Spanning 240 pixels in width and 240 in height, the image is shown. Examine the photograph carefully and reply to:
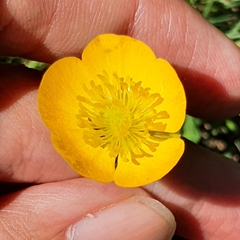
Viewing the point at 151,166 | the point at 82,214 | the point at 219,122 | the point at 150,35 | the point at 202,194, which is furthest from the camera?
the point at 219,122

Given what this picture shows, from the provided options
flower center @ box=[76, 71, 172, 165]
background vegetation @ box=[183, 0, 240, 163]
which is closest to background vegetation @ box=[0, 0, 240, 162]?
background vegetation @ box=[183, 0, 240, 163]

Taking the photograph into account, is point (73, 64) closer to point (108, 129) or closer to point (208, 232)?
point (108, 129)

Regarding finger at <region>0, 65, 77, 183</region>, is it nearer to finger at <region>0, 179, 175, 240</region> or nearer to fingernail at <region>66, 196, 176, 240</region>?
finger at <region>0, 179, 175, 240</region>

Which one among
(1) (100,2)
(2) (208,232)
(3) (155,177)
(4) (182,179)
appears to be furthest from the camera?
(2) (208,232)

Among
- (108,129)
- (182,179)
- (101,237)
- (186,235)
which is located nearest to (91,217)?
(101,237)

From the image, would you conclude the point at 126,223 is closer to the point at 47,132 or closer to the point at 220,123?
the point at 47,132

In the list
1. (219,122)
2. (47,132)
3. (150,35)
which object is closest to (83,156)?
(47,132)
